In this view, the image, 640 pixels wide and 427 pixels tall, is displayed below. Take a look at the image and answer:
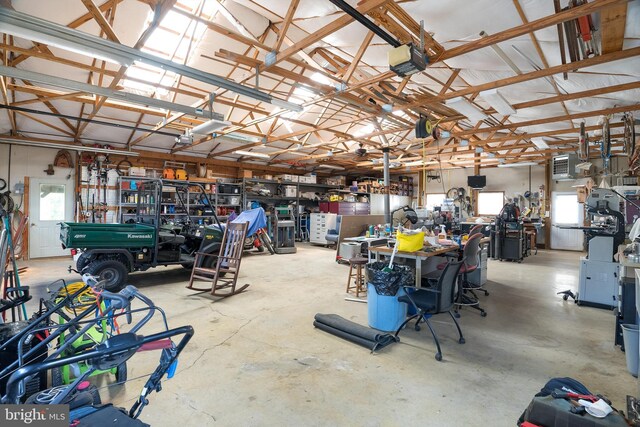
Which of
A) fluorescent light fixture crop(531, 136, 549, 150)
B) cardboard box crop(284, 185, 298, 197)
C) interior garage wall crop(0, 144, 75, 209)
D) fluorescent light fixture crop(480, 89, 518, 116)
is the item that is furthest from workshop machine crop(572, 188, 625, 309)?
interior garage wall crop(0, 144, 75, 209)

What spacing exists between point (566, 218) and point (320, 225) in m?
8.51

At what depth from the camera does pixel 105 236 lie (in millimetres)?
4598

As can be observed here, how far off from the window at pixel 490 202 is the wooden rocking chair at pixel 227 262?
419 inches

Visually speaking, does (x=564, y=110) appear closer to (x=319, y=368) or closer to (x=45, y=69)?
(x=319, y=368)

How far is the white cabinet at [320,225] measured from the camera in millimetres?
10305

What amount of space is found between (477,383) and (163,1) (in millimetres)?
4305

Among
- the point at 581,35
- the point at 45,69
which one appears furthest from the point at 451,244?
Result: the point at 45,69

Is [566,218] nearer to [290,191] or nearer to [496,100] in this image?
[496,100]

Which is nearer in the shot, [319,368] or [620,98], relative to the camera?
[319,368]

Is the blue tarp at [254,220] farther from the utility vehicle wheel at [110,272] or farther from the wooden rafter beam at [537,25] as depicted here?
the wooden rafter beam at [537,25]

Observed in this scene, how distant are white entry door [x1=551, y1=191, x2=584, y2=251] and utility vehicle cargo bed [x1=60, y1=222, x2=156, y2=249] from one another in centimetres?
1194

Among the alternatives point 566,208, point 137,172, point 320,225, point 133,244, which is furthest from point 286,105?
point 566,208

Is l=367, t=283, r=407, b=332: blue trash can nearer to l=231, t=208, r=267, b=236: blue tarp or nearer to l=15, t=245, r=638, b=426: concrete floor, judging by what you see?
l=15, t=245, r=638, b=426: concrete floor

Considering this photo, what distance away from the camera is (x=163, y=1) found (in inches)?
113
